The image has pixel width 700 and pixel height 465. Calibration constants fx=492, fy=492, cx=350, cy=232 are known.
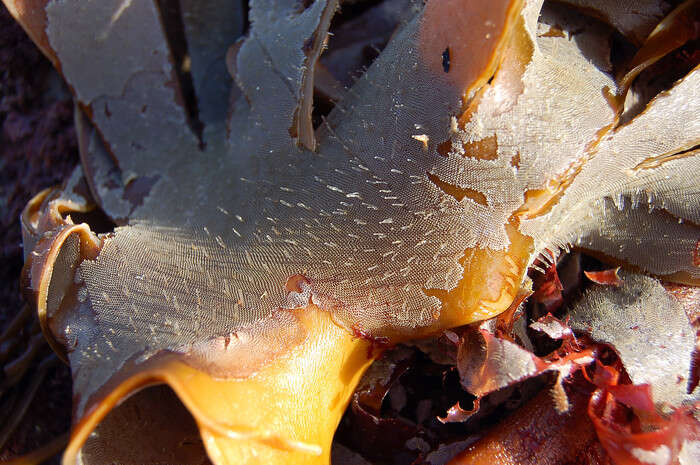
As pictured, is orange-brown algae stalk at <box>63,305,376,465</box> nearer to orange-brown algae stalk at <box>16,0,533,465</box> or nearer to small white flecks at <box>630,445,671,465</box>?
orange-brown algae stalk at <box>16,0,533,465</box>

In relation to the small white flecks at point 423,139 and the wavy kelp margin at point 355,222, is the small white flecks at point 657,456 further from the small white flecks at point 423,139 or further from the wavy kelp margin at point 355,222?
the small white flecks at point 423,139

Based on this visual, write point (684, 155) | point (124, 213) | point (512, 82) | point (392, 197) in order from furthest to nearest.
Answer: point (124, 213) → point (684, 155) → point (392, 197) → point (512, 82)

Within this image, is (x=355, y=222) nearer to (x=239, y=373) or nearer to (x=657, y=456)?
(x=239, y=373)

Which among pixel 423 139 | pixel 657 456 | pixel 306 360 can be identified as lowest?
pixel 657 456

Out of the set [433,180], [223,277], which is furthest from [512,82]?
[223,277]

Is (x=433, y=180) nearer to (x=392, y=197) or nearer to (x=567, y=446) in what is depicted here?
(x=392, y=197)

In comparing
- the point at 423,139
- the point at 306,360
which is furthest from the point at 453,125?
the point at 306,360
